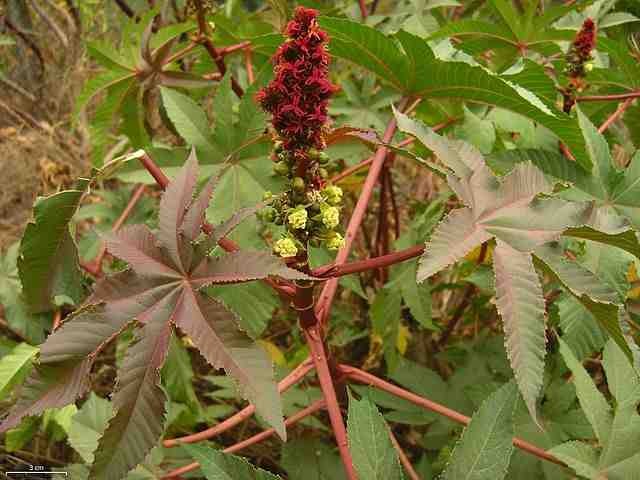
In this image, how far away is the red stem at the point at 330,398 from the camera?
2.71 feet

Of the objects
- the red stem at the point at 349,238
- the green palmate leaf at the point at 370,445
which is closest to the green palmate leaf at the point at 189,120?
the red stem at the point at 349,238

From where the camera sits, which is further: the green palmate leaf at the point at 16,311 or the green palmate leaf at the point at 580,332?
the green palmate leaf at the point at 16,311

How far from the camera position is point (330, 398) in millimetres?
868

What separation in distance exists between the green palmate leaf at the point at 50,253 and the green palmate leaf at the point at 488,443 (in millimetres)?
617

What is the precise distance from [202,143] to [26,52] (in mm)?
2947

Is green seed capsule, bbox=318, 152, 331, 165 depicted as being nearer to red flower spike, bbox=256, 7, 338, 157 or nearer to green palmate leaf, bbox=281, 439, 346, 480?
red flower spike, bbox=256, 7, 338, 157

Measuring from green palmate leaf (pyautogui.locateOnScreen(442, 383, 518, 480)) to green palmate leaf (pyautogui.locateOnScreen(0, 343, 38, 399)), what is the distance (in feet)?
2.83

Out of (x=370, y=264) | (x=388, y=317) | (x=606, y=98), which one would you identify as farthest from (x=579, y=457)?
(x=606, y=98)

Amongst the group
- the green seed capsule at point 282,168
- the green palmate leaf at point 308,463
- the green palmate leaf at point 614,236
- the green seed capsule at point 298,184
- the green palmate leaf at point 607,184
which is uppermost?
the green seed capsule at point 282,168

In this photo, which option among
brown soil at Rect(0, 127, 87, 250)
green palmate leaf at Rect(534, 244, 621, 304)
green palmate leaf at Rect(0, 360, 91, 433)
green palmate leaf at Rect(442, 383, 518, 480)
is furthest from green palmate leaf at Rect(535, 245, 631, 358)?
brown soil at Rect(0, 127, 87, 250)

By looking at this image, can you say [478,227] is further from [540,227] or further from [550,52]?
[550,52]

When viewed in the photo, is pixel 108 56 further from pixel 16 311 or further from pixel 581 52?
pixel 581 52

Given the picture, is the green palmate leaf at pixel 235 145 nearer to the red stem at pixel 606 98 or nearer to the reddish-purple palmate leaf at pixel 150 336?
the reddish-purple palmate leaf at pixel 150 336

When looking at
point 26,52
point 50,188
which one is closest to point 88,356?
point 50,188
